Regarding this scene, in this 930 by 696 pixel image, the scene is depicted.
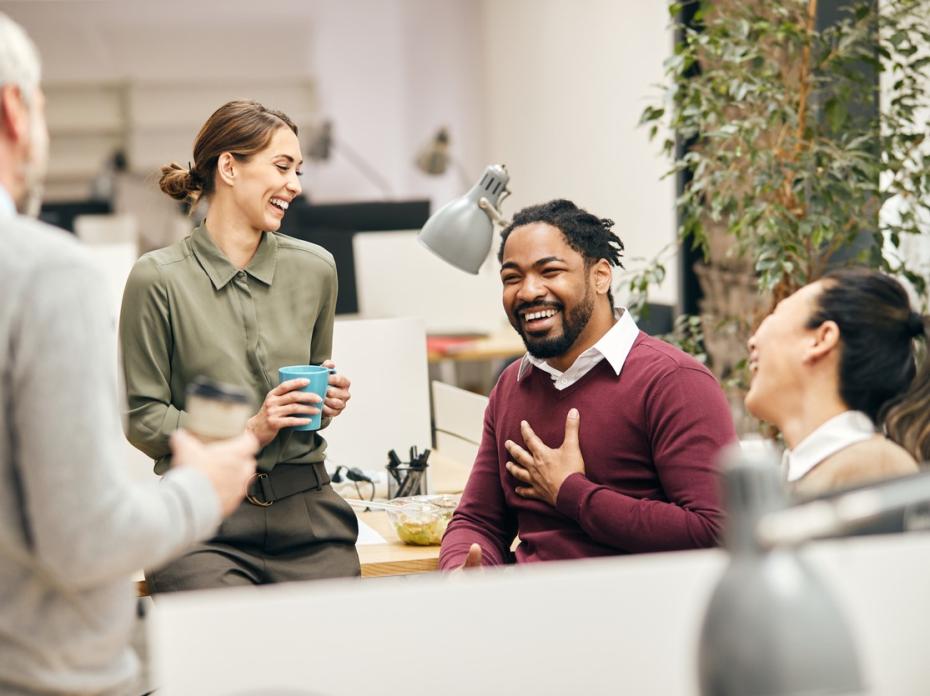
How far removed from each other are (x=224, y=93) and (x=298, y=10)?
91 cm

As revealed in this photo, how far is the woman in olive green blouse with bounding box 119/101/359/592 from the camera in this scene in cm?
224

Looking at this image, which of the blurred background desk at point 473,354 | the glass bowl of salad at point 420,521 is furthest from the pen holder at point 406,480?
the blurred background desk at point 473,354

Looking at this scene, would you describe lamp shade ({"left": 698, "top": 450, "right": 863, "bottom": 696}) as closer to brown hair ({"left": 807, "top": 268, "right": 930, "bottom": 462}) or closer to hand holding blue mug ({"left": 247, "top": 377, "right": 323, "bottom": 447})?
brown hair ({"left": 807, "top": 268, "right": 930, "bottom": 462})

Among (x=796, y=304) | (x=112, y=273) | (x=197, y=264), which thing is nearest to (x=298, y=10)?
(x=112, y=273)

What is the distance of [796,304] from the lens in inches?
71.9

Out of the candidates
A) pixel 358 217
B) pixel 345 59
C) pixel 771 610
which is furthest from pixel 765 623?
pixel 345 59

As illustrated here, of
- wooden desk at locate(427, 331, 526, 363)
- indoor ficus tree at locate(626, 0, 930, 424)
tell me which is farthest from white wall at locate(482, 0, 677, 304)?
indoor ficus tree at locate(626, 0, 930, 424)

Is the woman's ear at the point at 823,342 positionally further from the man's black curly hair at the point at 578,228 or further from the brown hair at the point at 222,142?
the brown hair at the point at 222,142

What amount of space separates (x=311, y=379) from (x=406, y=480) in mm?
592

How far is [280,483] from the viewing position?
2320mm

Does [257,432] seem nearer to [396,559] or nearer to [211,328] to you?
[211,328]

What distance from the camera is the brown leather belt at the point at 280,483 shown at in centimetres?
230

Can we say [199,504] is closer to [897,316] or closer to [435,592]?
[435,592]

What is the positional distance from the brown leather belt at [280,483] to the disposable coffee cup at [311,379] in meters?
0.15
